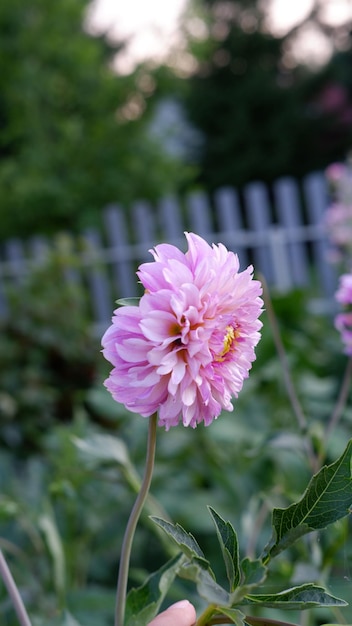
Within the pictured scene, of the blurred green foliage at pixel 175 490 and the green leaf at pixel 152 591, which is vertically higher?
the green leaf at pixel 152 591

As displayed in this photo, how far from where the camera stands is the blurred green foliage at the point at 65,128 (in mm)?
6727

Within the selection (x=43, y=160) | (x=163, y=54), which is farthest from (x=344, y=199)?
(x=163, y=54)

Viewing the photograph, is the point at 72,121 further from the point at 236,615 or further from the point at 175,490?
the point at 236,615

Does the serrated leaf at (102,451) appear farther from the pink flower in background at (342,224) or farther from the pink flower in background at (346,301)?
the pink flower in background at (342,224)

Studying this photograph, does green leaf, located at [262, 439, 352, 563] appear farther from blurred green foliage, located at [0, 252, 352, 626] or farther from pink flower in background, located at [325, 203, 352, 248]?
pink flower in background, located at [325, 203, 352, 248]

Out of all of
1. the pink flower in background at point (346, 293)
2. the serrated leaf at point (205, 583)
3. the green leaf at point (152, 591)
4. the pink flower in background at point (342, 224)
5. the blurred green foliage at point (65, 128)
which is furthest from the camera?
the blurred green foliage at point (65, 128)

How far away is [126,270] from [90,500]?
4121 mm

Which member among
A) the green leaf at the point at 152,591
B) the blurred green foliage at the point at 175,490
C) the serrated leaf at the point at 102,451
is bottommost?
the blurred green foliage at the point at 175,490

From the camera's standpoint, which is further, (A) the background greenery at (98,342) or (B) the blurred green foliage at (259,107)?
(B) the blurred green foliage at (259,107)

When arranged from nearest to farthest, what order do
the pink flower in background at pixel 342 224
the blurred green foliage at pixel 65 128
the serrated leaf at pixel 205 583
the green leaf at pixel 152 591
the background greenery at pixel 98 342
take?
the serrated leaf at pixel 205 583 < the green leaf at pixel 152 591 < the background greenery at pixel 98 342 < the pink flower in background at pixel 342 224 < the blurred green foliage at pixel 65 128

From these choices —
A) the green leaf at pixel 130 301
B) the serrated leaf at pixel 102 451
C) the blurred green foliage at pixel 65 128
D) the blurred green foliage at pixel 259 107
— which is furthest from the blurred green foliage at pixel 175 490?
the blurred green foliage at pixel 259 107

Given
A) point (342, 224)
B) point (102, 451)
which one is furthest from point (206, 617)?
point (342, 224)

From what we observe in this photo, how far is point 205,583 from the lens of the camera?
444 millimetres

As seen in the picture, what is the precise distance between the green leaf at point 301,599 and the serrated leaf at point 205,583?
0.02 meters
